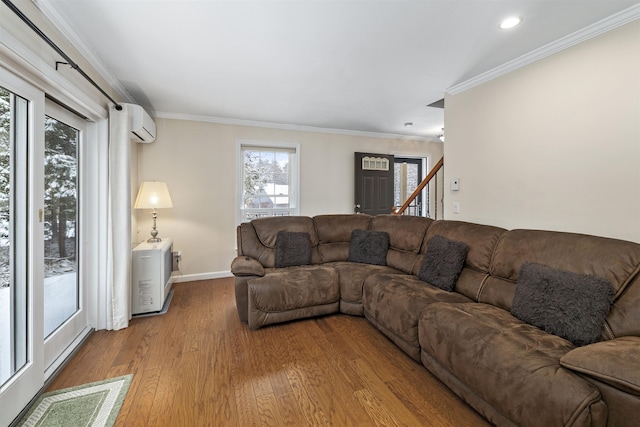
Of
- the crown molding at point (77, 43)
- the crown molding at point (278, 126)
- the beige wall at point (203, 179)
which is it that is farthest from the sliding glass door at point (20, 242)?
the crown molding at point (278, 126)

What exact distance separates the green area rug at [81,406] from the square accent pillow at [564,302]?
254 centimetres

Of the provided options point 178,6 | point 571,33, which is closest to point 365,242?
point 571,33

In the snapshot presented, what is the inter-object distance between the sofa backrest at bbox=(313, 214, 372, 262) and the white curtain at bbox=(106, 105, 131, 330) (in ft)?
6.67

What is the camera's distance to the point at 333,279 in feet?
9.35

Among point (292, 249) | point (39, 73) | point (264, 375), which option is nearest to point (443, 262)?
point (292, 249)

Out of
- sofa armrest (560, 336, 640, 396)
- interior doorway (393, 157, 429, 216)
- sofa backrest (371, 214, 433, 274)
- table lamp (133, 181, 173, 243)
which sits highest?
interior doorway (393, 157, 429, 216)

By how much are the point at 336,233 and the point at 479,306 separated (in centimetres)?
186

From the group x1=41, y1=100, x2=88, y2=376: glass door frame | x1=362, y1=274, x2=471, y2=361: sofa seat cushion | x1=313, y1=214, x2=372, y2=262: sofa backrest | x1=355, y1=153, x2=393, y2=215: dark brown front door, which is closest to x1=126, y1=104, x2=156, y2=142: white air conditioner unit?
x1=41, y1=100, x2=88, y2=376: glass door frame

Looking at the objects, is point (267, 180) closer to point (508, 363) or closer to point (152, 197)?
point (152, 197)

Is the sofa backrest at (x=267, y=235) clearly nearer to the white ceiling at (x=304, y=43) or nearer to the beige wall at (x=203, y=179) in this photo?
the beige wall at (x=203, y=179)

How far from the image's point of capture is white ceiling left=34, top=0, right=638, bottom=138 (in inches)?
68.6

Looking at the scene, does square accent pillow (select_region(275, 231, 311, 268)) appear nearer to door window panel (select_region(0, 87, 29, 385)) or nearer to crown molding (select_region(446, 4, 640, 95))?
door window panel (select_region(0, 87, 29, 385))

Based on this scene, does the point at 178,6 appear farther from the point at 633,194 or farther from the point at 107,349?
the point at 633,194

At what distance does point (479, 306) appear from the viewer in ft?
6.59
